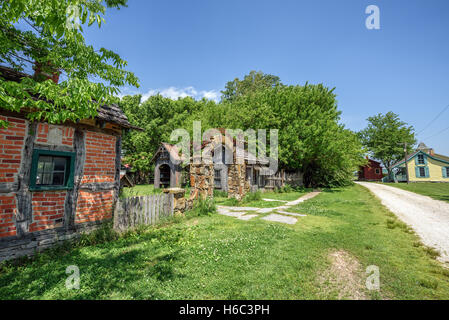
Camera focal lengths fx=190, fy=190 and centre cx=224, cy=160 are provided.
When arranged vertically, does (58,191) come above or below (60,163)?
below

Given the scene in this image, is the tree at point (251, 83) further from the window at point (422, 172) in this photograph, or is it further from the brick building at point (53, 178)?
the brick building at point (53, 178)

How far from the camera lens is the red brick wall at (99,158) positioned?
230 inches

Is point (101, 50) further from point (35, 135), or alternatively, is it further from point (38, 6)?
point (35, 135)

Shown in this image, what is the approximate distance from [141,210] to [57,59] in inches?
185

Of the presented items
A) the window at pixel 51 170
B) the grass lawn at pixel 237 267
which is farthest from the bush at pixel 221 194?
the window at pixel 51 170

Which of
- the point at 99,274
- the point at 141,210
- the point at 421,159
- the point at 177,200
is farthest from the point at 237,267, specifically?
the point at 421,159

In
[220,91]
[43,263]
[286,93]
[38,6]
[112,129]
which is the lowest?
[43,263]

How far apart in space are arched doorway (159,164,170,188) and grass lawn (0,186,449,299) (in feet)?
52.7

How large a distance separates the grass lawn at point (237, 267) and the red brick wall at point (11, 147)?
6.70ft

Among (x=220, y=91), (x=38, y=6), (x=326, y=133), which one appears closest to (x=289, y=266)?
(x=38, y=6)

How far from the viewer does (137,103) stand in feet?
106

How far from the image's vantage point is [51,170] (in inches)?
204

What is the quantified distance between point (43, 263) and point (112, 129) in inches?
160

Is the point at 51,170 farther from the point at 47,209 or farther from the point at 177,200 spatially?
the point at 177,200
